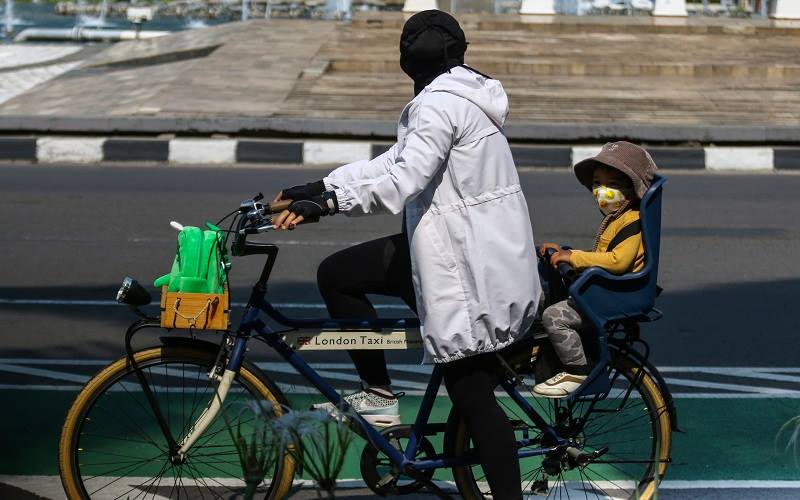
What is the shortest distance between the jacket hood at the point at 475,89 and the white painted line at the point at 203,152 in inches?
381

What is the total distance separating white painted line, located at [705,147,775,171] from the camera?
1334 cm

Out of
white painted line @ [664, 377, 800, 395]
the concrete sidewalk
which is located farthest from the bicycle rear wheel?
the concrete sidewalk

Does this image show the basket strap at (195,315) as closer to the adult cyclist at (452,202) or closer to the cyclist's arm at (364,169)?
the adult cyclist at (452,202)

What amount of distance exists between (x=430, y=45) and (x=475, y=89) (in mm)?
177

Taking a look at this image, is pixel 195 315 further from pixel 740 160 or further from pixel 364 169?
pixel 740 160

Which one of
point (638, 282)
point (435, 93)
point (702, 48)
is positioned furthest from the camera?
point (702, 48)

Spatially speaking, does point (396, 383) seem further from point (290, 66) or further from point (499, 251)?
point (290, 66)

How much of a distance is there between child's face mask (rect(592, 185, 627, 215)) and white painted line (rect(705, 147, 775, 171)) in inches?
373

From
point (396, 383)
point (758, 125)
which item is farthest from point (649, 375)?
point (758, 125)

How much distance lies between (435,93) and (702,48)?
1723 centimetres

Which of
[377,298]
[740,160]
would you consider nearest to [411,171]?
[377,298]

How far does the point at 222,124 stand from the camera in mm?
13969

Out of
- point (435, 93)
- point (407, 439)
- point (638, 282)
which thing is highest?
point (435, 93)

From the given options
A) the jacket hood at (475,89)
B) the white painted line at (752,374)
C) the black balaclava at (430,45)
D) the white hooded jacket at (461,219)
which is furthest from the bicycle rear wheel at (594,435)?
the white painted line at (752,374)
